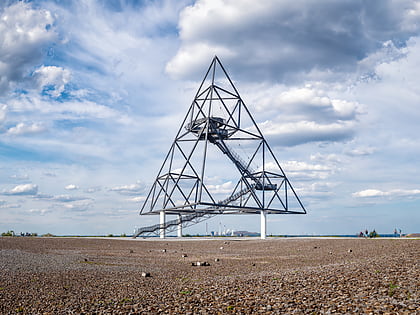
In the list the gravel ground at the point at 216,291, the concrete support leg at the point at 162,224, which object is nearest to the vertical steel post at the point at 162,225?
the concrete support leg at the point at 162,224

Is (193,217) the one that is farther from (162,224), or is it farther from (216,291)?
(216,291)

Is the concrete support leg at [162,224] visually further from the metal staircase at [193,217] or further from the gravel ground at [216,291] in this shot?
the gravel ground at [216,291]

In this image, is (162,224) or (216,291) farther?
(162,224)

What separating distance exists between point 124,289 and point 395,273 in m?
7.99

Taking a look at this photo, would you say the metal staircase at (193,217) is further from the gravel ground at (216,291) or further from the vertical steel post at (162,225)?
the gravel ground at (216,291)

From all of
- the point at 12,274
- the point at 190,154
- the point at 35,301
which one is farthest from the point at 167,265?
the point at 190,154

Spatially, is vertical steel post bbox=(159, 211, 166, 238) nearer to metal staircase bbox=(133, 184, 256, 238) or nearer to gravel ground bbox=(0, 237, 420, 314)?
metal staircase bbox=(133, 184, 256, 238)

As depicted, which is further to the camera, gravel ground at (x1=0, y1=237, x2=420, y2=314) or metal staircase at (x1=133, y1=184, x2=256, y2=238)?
metal staircase at (x1=133, y1=184, x2=256, y2=238)

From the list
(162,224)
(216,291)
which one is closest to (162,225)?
(162,224)

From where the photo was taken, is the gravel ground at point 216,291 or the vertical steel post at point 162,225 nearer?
the gravel ground at point 216,291

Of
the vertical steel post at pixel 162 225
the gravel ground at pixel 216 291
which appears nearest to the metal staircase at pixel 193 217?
the vertical steel post at pixel 162 225

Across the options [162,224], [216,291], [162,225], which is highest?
[162,224]

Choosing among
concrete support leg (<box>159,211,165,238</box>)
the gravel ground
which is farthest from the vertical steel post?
the gravel ground

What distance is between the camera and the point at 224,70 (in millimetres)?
55281
